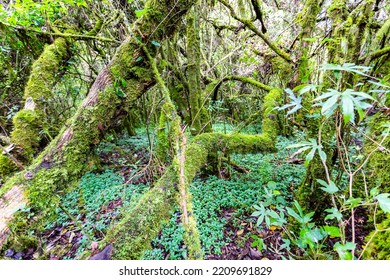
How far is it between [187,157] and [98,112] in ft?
2.70

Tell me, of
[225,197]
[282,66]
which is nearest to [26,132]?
[225,197]

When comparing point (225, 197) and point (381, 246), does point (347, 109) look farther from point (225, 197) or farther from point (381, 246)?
point (225, 197)

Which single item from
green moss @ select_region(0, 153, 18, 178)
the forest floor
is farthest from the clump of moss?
green moss @ select_region(0, 153, 18, 178)

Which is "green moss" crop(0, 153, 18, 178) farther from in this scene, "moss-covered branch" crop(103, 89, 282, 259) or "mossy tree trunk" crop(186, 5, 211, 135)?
"mossy tree trunk" crop(186, 5, 211, 135)

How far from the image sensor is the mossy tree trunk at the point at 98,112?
1.40 m

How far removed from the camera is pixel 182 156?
1216 millimetres

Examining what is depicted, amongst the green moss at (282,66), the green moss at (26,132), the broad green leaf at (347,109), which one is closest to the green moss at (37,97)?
the green moss at (26,132)

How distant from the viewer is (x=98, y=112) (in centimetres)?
163

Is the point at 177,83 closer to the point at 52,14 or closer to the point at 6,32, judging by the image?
the point at 52,14

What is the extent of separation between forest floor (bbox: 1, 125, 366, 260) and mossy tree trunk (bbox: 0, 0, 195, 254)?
33 centimetres

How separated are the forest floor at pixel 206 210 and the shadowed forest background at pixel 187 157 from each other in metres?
0.02

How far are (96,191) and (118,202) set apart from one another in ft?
1.59

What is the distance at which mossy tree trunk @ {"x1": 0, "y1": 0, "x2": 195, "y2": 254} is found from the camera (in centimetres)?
140
